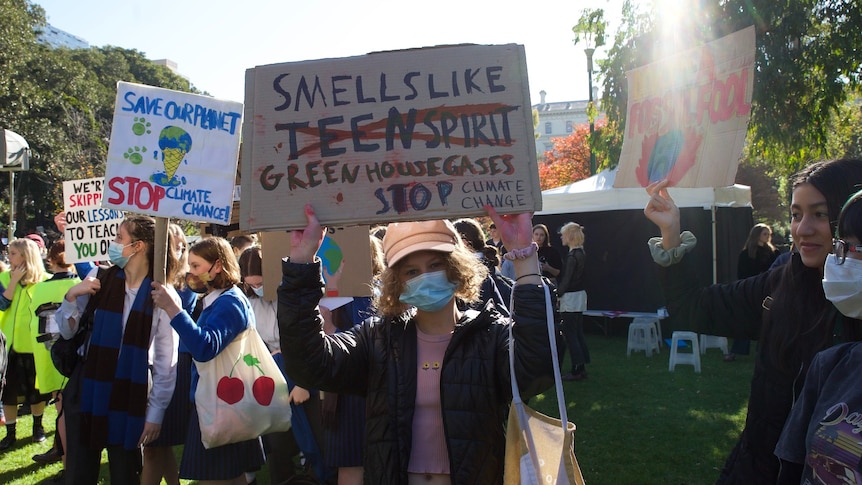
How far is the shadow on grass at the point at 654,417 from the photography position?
5.61m

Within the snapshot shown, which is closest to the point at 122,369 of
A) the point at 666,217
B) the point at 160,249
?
the point at 160,249

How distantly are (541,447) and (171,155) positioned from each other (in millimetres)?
3012

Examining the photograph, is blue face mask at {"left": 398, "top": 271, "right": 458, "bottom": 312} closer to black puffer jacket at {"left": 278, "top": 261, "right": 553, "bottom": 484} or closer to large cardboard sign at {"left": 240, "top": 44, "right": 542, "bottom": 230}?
black puffer jacket at {"left": 278, "top": 261, "right": 553, "bottom": 484}

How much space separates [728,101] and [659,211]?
0.73m

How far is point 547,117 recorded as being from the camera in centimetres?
11806

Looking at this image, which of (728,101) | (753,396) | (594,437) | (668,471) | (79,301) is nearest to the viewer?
(753,396)

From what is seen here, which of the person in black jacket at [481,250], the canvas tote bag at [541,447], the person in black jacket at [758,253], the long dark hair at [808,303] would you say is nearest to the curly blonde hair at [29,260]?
the person in black jacket at [481,250]

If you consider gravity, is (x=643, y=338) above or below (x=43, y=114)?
below

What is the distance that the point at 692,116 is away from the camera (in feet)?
10.6

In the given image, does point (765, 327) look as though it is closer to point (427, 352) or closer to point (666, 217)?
point (666, 217)

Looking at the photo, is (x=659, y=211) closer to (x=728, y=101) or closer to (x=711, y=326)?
(x=711, y=326)

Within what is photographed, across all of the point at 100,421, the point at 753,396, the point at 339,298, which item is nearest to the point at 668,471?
the point at 339,298

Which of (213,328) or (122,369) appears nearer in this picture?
(213,328)

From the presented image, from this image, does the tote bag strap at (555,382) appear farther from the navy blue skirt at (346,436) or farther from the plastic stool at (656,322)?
the plastic stool at (656,322)
